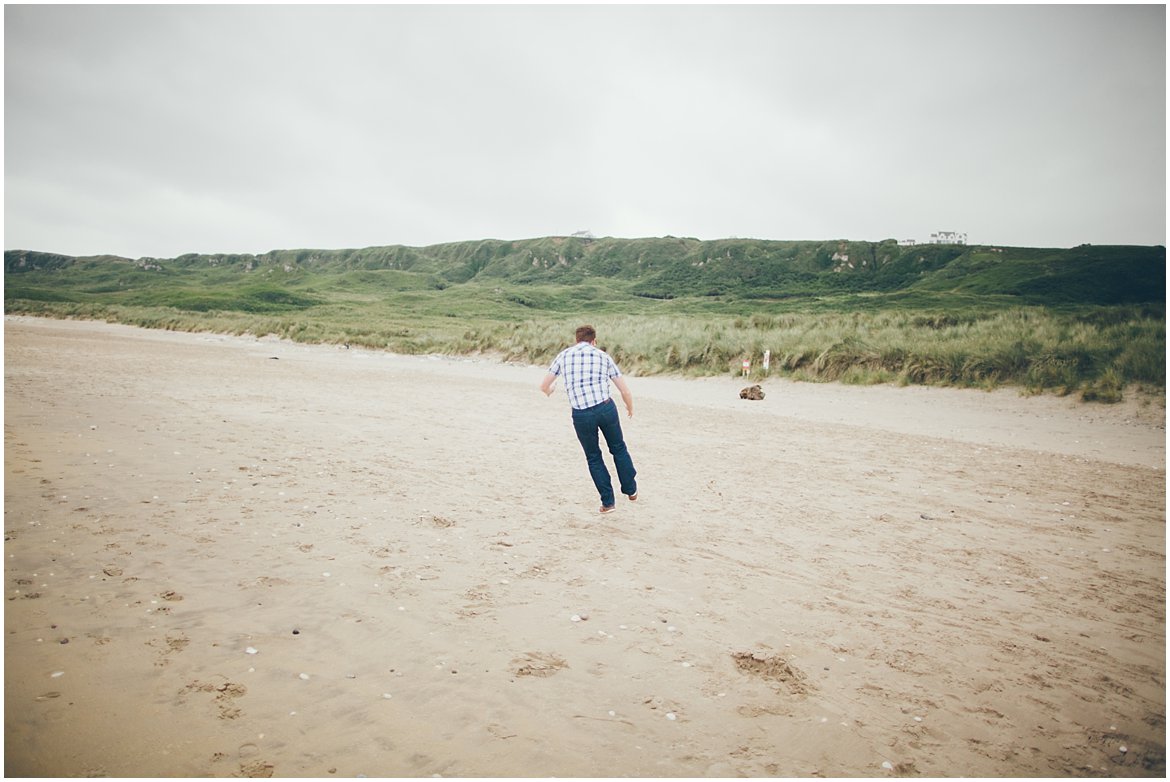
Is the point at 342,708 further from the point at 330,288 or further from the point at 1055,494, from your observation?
the point at 330,288

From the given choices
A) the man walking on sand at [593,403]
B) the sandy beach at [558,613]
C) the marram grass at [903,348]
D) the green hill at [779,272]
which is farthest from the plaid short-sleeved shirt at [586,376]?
the green hill at [779,272]

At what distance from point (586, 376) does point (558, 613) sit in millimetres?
3032

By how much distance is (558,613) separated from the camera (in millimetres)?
4484

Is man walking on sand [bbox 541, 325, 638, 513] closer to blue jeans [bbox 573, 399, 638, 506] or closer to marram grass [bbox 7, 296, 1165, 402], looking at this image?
blue jeans [bbox 573, 399, 638, 506]

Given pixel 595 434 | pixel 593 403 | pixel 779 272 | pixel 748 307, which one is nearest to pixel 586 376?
pixel 593 403

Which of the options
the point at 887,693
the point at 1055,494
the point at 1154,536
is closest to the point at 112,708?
the point at 887,693

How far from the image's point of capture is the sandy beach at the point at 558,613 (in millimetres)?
3094

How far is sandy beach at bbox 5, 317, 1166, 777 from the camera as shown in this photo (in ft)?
10.2

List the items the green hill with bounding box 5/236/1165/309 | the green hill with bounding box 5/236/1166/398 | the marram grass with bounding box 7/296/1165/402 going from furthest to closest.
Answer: the green hill with bounding box 5/236/1165/309 → the green hill with bounding box 5/236/1166/398 → the marram grass with bounding box 7/296/1165/402

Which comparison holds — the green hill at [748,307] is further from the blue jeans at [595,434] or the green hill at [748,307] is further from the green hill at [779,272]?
the blue jeans at [595,434]

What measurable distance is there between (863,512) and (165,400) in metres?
14.4

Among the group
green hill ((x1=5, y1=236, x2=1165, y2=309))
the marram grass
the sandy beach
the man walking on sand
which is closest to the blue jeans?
the man walking on sand

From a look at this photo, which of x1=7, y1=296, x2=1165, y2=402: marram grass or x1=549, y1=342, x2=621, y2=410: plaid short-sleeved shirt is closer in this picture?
x1=549, y1=342, x2=621, y2=410: plaid short-sleeved shirt

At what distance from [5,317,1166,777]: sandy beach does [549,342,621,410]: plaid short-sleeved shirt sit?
4.53 feet
